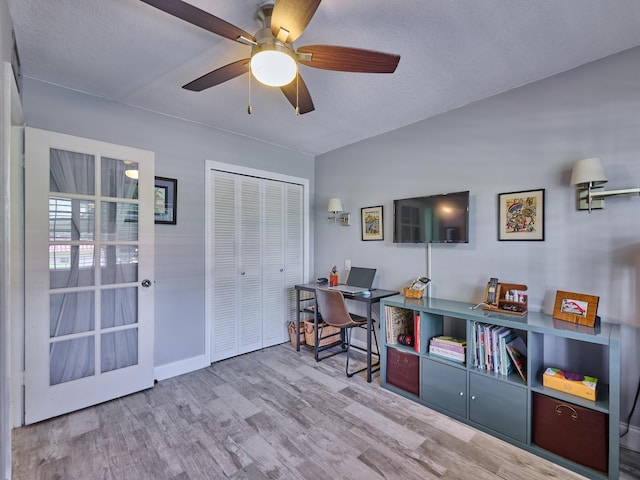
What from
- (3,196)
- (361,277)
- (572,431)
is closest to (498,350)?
(572,431)

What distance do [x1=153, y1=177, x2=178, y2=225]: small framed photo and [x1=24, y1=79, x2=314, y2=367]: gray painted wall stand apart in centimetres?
5

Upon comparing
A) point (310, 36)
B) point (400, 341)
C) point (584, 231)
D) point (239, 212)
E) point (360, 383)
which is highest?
point (310, 36)

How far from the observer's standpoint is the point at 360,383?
2723mm

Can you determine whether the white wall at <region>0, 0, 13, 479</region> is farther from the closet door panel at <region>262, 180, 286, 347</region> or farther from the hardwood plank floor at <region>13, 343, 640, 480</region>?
the closet door panel at <region>262, 180, 286, 347</region>

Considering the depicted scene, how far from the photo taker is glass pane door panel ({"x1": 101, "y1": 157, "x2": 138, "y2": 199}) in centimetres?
246

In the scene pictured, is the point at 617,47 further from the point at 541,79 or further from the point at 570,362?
the point at 570,362

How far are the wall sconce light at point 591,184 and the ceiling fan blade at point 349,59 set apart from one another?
1.39 metres

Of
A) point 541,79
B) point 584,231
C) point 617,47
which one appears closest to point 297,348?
point 584,231

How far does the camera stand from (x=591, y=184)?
1.95 m

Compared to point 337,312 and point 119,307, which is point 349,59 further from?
point 119,307

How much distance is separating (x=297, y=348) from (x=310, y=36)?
303 centimetres

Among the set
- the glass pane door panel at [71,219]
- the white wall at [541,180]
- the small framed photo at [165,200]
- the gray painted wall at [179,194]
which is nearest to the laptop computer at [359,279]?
the white wall at [541,180]

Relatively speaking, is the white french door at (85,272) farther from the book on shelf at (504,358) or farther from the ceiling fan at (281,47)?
the book on shelf at (504,358)

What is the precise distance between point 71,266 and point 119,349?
777 millimetres
